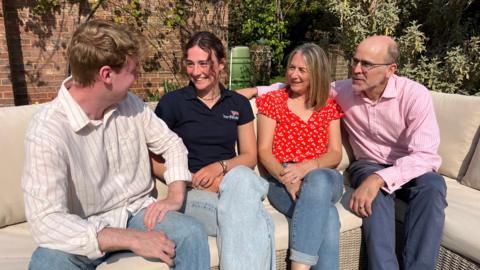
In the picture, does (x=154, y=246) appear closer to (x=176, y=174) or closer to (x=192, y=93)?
(x=176, y=174)

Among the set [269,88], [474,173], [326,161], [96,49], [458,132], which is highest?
[96,49]

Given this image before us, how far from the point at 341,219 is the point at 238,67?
4.77m

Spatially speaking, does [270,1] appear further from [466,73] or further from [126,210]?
[126,210]

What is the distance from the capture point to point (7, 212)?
1.89 metres

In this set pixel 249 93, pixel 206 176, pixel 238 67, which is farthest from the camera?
pixel 238 67

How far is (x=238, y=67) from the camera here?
21.6ft

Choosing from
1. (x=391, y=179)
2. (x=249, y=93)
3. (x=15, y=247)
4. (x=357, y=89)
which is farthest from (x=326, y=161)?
(x=15, y=247)

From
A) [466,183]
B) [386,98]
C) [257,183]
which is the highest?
[386,98]

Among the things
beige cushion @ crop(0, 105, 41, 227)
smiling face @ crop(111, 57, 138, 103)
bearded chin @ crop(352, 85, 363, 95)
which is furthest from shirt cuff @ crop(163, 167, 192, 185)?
bearded chin @ crop(352, 85, 363, 95)

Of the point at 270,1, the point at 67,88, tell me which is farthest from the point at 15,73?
the point at 270,1

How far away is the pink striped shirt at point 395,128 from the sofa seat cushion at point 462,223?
25 cm

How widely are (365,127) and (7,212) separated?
79.2 inches

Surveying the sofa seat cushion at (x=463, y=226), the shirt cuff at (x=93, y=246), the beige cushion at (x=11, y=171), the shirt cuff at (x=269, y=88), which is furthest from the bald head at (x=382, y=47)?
the beige cushion at (x=11, y=171)

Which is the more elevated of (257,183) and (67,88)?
(67,88)
